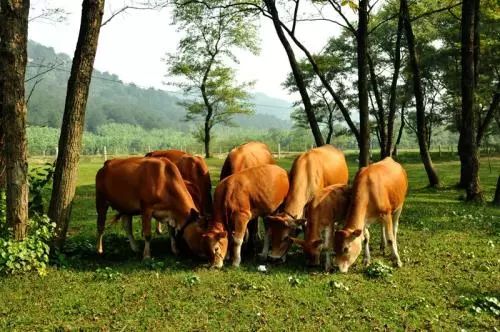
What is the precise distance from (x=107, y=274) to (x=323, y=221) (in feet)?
13.9

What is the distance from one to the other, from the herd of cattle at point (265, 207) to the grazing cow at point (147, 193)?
0.8 inches

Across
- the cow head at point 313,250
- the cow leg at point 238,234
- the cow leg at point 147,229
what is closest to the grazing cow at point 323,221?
the cow head at point 313,250

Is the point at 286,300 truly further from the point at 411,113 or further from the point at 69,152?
the point at 411,113

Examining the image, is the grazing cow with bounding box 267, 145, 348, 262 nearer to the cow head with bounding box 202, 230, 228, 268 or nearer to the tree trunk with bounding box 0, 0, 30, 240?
the cow head with bounding box 202, 230, 228, 268

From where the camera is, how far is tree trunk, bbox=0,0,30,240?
354 inches

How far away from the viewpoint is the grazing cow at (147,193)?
420 inches

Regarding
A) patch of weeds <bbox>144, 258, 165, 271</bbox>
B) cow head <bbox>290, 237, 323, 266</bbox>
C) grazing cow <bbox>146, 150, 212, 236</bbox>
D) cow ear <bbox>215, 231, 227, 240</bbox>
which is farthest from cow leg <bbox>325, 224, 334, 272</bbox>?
grazing cow <bbox>146, 150, 212, 236</bbox>

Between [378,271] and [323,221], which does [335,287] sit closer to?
[378,271]

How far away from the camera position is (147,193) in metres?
10.7

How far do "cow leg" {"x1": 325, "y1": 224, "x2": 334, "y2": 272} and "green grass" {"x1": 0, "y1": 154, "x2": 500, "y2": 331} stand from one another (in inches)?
10.5

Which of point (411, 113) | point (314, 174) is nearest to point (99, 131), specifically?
point (411, 113)

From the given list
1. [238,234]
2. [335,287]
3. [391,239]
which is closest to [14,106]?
[238,234]

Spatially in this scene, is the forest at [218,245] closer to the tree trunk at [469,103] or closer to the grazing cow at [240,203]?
the grazing cow at [240,203]

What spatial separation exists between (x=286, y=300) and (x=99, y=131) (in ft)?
600
